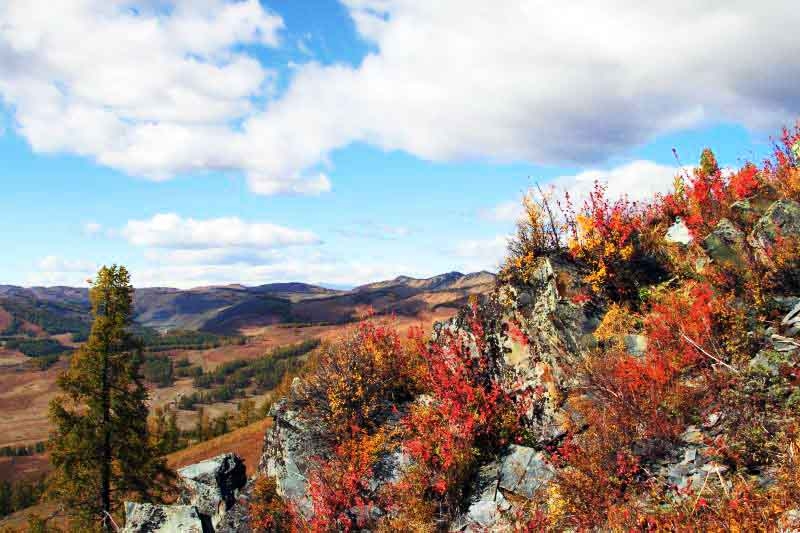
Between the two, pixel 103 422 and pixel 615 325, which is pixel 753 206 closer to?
pixel 615 325

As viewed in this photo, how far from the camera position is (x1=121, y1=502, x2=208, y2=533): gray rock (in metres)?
17.7

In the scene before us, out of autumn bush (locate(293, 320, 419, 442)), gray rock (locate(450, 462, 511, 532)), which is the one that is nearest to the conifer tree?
autumn bush (locate(293, 320, 419, 442))

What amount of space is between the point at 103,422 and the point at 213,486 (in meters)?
11.7

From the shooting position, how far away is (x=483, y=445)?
14.4 meters

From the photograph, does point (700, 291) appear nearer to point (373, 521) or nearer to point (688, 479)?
point (688, 479)

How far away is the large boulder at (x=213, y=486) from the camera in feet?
64.0

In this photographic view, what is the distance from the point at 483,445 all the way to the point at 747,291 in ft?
28.1

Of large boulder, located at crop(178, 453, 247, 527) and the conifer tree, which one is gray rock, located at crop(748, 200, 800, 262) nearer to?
large boulder, located at crop(178, 453, 247, 527)

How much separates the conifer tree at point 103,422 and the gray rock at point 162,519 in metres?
10.4

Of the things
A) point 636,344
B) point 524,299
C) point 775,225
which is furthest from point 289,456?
point 775,225

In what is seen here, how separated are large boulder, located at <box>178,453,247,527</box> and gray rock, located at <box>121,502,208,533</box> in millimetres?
933

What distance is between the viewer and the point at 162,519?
1797cm

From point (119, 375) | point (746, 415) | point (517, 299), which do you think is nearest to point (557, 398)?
point (517, 299)

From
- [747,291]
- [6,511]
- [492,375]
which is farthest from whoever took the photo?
[6,511]
